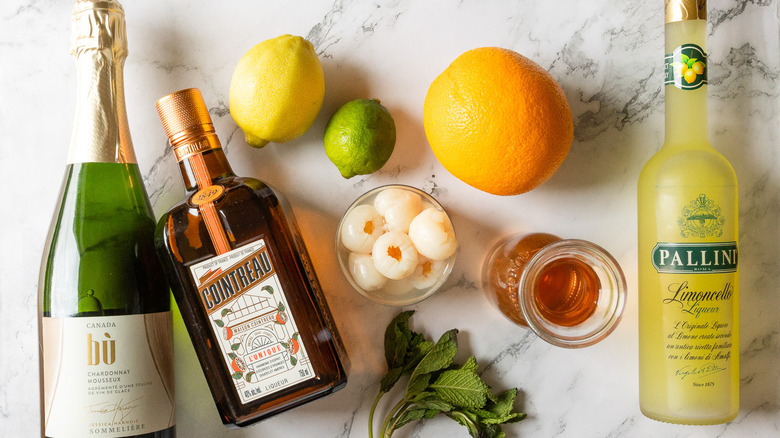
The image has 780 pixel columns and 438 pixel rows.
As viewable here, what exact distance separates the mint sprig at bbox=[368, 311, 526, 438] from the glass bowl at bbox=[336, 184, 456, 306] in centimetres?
9

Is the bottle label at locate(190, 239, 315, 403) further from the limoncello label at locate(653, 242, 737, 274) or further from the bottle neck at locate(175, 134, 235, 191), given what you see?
the limoncello label at locate(653, 242, 737, 274)

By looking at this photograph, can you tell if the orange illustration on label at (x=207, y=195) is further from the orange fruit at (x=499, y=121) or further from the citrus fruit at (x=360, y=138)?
the orange fruit at (x=499, y=121)

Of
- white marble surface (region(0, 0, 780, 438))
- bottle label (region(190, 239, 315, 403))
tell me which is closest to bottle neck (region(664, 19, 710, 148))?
white marble surface (region(0, 0, 780, 438))

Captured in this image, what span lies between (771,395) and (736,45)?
58cm

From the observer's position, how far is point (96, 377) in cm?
76

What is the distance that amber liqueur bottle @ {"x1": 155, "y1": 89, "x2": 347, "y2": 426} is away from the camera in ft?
2.46

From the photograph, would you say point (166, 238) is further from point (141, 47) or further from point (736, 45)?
point (736, 45)

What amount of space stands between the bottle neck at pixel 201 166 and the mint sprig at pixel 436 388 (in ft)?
1.17

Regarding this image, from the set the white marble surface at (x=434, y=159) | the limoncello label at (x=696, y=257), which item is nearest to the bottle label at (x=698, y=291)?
the limoncello label at (x=696, y=257)

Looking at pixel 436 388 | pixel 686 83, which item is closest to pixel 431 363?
pixel 436 388

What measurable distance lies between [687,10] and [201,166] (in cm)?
70

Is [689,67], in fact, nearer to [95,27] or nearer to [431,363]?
[431,363]

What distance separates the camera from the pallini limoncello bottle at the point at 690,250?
790 mm

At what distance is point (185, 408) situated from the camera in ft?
2.95
